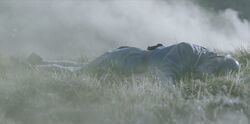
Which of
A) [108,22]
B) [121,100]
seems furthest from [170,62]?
[108,22]

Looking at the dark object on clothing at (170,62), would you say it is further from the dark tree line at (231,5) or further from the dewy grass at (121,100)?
the dark tree line at (231,5)

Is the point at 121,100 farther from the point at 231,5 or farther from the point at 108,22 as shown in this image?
the point at 108,22

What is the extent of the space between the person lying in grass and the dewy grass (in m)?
0.42

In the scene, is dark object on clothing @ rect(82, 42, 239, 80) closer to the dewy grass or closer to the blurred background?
the dewy grass

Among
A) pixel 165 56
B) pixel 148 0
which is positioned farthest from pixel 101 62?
pixel 148 0

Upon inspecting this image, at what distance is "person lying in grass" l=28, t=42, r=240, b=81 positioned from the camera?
9.76 meters

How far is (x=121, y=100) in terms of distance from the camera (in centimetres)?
832

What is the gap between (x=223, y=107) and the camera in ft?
27.2

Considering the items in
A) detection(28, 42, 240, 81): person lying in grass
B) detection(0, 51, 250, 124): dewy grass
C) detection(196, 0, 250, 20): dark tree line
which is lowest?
detection(0, 51, 250, 124): dewy grass

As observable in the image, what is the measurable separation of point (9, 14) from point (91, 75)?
28.3m

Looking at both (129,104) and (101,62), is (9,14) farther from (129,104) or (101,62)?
(129,104)

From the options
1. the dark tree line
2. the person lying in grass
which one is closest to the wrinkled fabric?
the person lying in grass

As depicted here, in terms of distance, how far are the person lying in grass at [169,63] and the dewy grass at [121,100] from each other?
422 millimetres

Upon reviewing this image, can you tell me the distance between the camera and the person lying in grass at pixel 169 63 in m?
9.76
